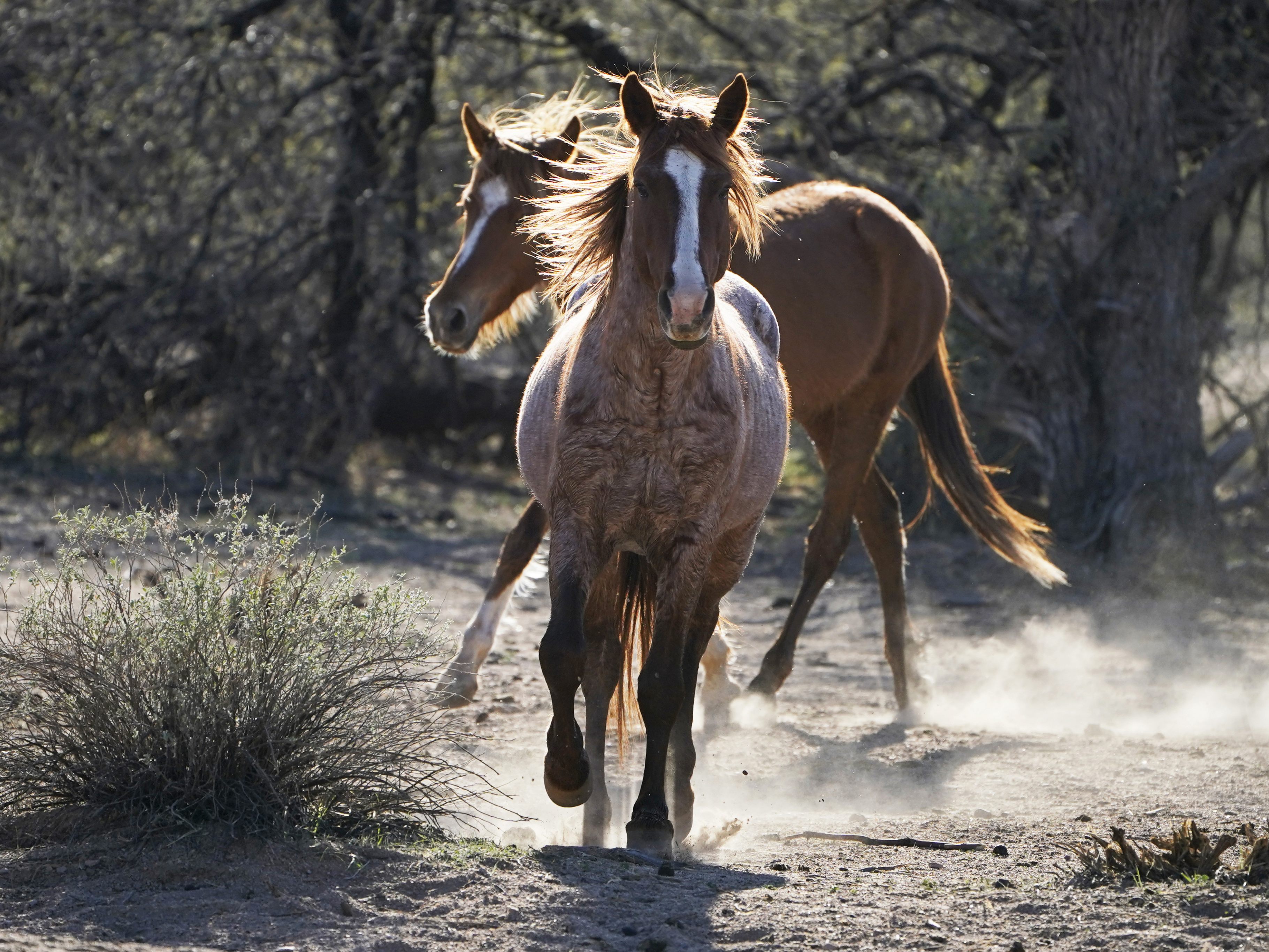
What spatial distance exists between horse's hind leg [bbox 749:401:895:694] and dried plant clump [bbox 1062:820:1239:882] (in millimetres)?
2655

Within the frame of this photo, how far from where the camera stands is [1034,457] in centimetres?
1082

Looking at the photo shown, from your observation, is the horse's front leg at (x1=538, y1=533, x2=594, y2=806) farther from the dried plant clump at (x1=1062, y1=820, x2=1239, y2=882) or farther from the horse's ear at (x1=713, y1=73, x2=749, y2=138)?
the dried plant clump at (x1=1062, y1=820, x2=1239, y2=882)

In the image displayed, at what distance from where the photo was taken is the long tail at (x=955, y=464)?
7.05 m

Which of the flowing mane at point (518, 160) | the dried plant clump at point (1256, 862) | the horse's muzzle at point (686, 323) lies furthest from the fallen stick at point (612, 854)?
the flowing mane at point (518, 160)

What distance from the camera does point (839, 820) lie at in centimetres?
473

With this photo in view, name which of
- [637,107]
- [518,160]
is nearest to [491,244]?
[518,160]

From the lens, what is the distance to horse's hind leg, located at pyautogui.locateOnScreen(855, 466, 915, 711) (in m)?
6.81

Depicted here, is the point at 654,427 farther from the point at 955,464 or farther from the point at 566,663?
the point at 955,464

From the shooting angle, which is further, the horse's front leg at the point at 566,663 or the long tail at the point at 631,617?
the long tail at the point at 631,617

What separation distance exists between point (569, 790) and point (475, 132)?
11.1 ft

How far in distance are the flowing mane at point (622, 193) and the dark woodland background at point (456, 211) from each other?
5649mm

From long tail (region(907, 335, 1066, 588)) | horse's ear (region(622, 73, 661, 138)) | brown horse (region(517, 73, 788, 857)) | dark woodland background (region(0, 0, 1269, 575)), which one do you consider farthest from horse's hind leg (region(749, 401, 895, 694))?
dark woodland background (region(0, 0, 1269, 575))

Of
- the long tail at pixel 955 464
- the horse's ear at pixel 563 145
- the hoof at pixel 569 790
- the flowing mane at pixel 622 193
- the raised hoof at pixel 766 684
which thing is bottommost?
the raised hoof at pixel 766 684

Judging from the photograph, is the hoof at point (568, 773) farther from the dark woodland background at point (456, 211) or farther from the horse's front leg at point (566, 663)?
the dark woodland background at point (456, 211)
